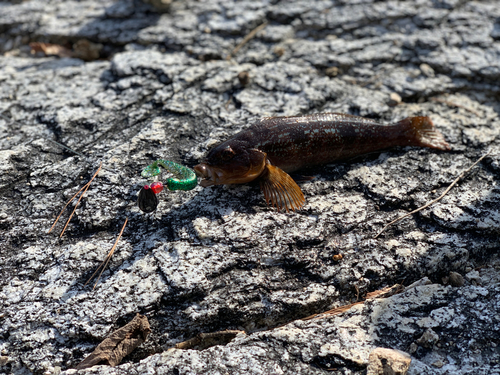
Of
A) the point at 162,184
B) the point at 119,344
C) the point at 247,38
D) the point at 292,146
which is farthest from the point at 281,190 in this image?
the point at 247,38

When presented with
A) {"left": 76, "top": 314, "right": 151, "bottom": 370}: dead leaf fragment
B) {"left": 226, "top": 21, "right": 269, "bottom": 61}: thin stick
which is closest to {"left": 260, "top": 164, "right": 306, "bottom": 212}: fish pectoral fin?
{"left": 76, "top": 314, "right": 151, "bottom": 370}: dead leaf fragment

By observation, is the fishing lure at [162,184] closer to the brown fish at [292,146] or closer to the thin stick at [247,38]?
the brown fish at [292,146]

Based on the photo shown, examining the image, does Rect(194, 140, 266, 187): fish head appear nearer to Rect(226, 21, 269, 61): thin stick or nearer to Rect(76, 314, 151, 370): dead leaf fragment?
Result: Rect(76, 314, 151, 370): dead leaf fragment

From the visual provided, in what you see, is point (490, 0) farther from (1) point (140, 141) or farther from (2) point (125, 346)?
(2) point (125, 346)

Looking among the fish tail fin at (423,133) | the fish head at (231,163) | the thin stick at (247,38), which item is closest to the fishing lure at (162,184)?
the fish head at (231,163)

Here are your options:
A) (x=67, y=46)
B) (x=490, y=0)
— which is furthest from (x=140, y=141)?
(x=490, y=0)

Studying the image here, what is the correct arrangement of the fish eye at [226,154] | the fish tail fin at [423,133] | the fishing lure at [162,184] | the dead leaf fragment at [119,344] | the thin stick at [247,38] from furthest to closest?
1. the thin stick at [247,38]
2. the fish tail fin at [423,133]
3. the fish eye at [226,154]
4. the fishing lure at [162,184]
5. the dead leaf fragment at [119,344]

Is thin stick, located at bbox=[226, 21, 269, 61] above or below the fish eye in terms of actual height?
above
